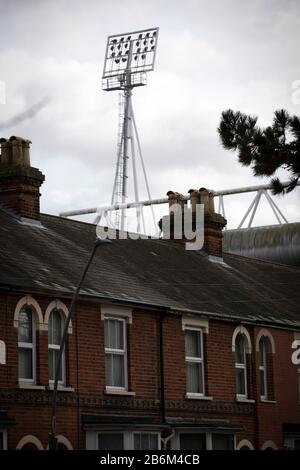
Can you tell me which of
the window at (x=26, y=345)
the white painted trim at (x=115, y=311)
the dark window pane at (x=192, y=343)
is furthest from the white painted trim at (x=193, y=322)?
the window at (x=26, y=345)

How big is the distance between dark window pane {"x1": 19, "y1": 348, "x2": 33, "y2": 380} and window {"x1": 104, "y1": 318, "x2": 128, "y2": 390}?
9.54 ft

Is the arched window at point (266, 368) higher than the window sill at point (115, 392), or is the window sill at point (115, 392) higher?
the arched window at point (266, 368)

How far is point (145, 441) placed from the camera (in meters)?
37.0

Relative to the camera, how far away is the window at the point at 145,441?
3675 cm

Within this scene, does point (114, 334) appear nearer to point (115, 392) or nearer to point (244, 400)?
point (115, 392)

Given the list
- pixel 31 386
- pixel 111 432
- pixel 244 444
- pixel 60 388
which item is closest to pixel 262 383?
pixel 244 444

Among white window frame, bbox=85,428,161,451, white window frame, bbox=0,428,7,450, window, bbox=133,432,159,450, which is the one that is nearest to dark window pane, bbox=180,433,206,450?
window, bbox=133,432,159,450

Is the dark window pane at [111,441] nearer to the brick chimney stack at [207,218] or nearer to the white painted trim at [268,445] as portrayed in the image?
the white painted trim at [268,445]

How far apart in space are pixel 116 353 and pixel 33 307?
12.0ft

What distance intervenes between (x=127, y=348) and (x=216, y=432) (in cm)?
408

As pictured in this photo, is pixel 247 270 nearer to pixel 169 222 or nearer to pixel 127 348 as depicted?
pixel 169 222

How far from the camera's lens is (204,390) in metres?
40.8

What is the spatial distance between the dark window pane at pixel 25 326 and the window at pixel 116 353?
2905 mm
